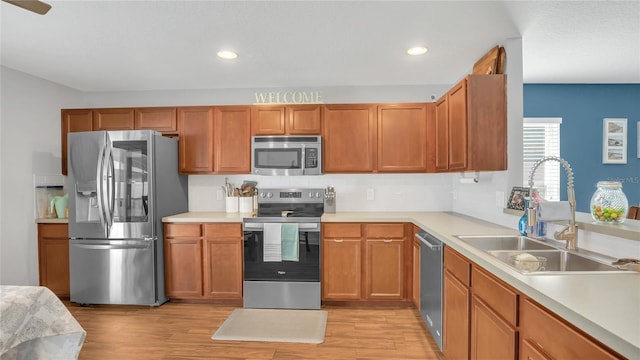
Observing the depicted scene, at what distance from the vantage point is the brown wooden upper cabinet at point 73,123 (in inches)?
145

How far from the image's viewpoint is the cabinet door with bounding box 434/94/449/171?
2.93 m

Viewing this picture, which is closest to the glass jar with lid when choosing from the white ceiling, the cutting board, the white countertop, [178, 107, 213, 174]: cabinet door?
the white countertop

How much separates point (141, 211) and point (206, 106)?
4.25 feet

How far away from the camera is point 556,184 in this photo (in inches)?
142

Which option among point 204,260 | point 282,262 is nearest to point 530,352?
point 282,262

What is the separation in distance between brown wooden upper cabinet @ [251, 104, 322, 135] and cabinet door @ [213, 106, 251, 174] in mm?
102

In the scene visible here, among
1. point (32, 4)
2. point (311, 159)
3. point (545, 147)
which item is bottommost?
point (311, 159)

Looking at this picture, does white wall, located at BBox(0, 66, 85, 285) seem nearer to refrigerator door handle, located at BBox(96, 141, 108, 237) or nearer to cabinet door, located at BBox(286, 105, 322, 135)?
refrigerator door handle, located at BBox(96, 141, 108, 237)

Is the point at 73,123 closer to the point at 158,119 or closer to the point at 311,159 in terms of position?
the point at 158,119

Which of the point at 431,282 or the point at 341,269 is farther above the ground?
the point at 431,282

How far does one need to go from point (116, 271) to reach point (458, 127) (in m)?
3.47

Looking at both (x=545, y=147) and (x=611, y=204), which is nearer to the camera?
(x=611, y=204)

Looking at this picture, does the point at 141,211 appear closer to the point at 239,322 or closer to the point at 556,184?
the point at 239,322

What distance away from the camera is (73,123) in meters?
3.69
